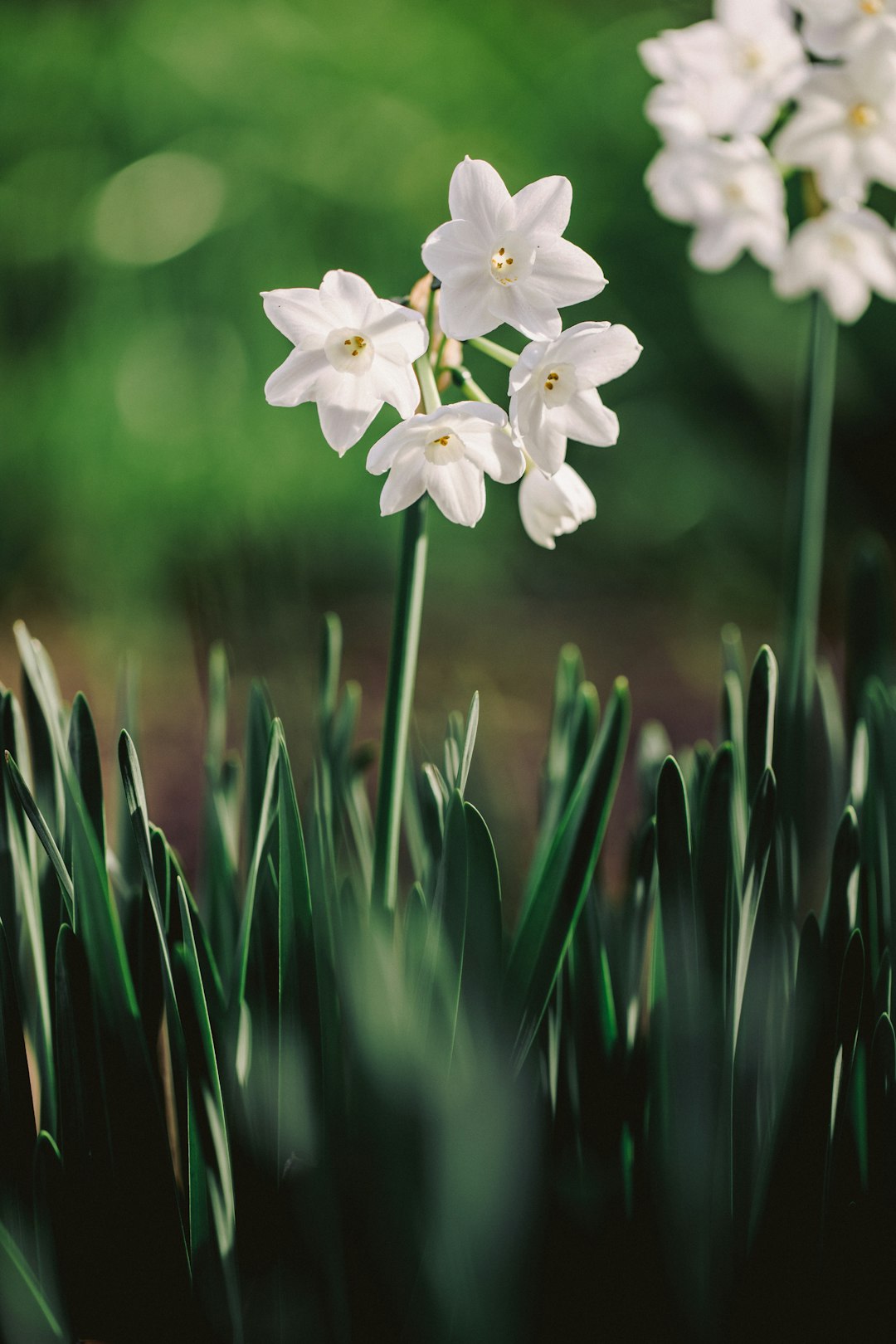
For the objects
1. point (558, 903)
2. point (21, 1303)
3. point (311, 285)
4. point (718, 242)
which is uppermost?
point (311, 285)

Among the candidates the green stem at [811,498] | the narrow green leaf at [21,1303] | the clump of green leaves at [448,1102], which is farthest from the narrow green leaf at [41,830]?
the green stem at [811,498]

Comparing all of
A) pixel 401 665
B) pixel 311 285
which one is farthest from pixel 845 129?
pixel 311 285

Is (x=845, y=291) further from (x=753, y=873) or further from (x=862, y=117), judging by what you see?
(x=753, y=873)

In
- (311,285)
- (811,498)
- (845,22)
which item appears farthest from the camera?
(311,285)

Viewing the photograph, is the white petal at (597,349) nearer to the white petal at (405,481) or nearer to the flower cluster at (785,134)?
the white petal at (405,481)

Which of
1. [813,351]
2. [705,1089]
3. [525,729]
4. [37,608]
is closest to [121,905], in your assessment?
[705,1089]

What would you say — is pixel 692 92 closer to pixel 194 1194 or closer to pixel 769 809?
pixel 769 809
